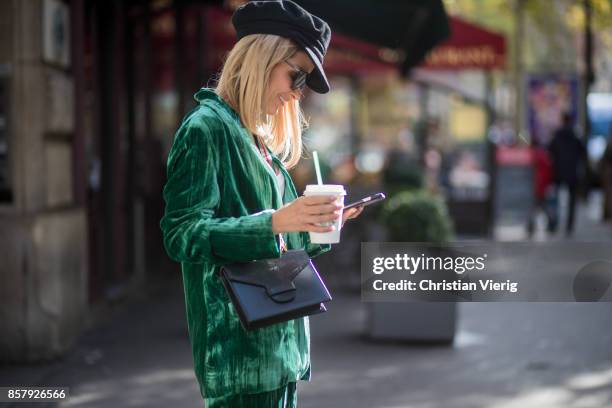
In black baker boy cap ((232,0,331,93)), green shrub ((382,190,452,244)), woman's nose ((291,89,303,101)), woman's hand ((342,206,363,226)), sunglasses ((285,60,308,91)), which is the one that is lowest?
green shrub ((382,190,452,244))

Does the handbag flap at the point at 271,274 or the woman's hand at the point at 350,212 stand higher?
the woman's hand at the point at 350,212

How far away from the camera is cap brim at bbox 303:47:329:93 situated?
263 cm

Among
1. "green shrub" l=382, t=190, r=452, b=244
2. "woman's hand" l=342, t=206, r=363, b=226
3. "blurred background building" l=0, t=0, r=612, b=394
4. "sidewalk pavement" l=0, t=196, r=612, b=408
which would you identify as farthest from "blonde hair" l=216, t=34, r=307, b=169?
"green shrub" l=382, t=190, r=452, b=244

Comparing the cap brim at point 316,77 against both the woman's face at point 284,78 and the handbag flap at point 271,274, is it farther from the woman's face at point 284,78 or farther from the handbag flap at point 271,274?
the handbag flap at point 271,274

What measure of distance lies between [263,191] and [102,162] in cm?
679

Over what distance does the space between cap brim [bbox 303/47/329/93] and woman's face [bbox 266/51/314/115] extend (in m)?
0.01

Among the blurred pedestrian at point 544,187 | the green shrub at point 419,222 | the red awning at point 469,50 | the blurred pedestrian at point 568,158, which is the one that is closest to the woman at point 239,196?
the green shrub at point 419,222

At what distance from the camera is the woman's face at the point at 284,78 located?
262 centimetres

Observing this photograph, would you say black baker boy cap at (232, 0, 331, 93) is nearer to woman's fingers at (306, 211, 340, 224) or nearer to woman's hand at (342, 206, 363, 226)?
woman's hand at (342, 206, 363, 226)

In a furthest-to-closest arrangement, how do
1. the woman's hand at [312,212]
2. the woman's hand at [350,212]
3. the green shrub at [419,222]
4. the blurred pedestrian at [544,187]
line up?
the blurred pedestrian at [544,187]
the green shrub at [419,222]
the woman's hand at [350,212]
the woman's hand at [312,212]

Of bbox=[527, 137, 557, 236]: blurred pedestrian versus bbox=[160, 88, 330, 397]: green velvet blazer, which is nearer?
bbox=[160, 88, 330, 397]: green velvet blazer

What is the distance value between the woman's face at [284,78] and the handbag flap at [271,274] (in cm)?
41

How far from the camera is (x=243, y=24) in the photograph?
8.61ft

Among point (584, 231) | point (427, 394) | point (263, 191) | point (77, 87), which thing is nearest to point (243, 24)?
point (263, 191)
